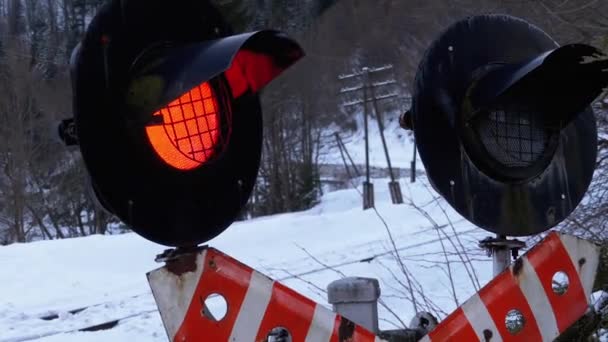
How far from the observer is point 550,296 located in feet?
9.68

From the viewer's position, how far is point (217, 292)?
7.64 ft

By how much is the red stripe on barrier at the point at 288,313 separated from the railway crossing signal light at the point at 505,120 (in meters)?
0.70

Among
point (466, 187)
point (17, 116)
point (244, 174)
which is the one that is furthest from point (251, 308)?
A: point (17, 116)

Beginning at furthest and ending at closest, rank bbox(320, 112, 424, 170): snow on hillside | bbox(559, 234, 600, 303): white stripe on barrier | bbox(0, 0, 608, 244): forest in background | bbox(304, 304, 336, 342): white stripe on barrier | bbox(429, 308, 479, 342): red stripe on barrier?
bbox(320, 112, 424, 170): snow on hillside
bbox(0, 0, 608, 244): forest in background
bbox(559, 234, 600, 303): white stripe on barrier
bbox(429, 308, 479, 342): red stripe on barrier
bbox(304, 304, 336, 342): white stripe on barrier

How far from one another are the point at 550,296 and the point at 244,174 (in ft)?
3.57

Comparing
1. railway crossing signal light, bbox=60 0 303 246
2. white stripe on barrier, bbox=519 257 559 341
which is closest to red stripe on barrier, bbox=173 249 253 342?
railway crossing signal light, bbox=60 0 303 246

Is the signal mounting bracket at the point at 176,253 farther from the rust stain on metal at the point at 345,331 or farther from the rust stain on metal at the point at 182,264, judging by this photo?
the rust stain on metal at the point at 345,331

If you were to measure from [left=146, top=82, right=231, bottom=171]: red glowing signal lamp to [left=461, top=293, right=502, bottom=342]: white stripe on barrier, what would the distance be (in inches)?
35.6

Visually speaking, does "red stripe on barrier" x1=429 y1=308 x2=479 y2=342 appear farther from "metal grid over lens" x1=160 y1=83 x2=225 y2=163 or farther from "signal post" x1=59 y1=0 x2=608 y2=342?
"metal grid over lens" x1=160 y1=83 x2=225 y2=163

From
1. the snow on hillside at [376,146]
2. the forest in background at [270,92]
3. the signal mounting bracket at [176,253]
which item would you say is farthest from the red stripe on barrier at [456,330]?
the snow on hillside at [376,146]

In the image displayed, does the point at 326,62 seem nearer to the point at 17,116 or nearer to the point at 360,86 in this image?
the point at 360,86

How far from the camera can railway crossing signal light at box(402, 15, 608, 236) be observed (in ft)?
9.71

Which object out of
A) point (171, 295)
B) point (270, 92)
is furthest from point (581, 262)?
point (270, 92)

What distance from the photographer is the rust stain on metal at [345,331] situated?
101 inches
